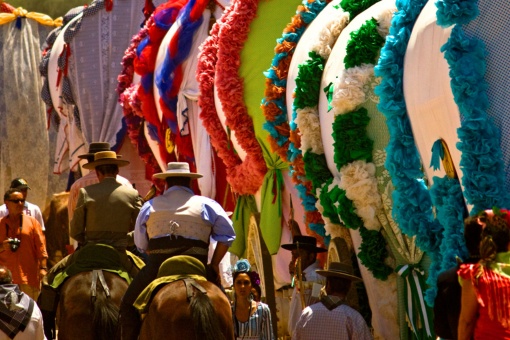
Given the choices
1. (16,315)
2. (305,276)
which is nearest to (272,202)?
(305,276)

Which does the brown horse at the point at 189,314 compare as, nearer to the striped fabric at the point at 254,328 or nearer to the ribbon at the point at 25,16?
the striped fabric at the point at 254,328

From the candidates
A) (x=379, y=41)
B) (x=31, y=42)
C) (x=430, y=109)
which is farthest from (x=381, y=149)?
Result: (x=31, y=42)

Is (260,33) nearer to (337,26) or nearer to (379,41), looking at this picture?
(337,26)

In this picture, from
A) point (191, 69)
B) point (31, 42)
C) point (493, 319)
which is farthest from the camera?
point (31, 42)

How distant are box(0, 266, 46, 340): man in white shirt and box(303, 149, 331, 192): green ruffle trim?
2230mm

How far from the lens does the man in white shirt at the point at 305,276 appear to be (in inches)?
359

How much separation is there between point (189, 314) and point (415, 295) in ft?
5.17

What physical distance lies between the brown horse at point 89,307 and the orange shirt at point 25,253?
3.82 meters

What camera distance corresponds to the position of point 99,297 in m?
9.00

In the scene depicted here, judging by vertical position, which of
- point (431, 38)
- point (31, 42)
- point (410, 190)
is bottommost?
point (410, 190)

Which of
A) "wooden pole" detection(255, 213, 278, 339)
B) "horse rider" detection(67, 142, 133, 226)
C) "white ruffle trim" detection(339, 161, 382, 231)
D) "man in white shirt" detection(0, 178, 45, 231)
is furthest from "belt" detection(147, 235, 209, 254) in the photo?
"man in white shirt" detection(0, 178, 45, 231)

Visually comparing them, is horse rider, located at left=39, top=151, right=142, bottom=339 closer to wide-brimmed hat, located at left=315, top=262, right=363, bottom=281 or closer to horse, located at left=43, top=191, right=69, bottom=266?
wide-brimmed hat, located at left=315, top=262, right=363, bottom=281

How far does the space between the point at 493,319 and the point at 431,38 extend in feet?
7.85

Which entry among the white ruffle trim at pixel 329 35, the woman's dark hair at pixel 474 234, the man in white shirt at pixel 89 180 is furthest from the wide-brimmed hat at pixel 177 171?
the woman's dark hair at pixel 474 234
